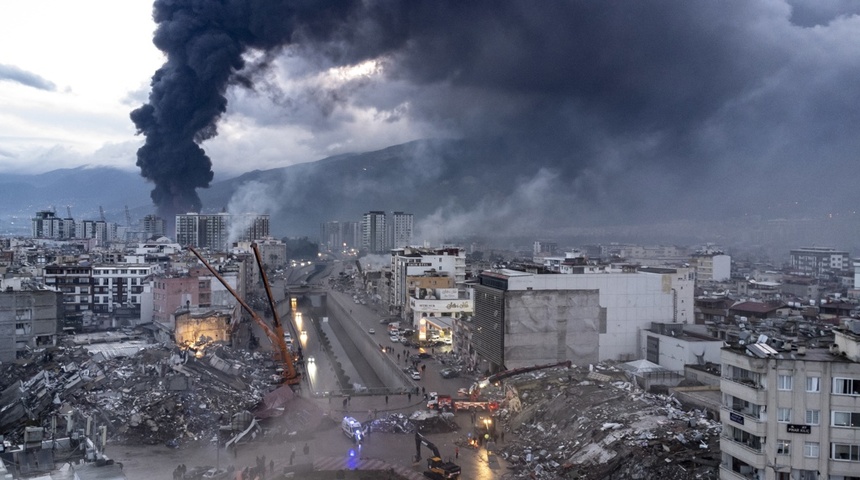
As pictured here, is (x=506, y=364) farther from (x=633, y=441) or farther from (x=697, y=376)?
A: (x=633, y=441)

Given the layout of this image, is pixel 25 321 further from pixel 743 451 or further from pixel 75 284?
pixel 743 451

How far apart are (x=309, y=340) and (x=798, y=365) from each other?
45.5 metres

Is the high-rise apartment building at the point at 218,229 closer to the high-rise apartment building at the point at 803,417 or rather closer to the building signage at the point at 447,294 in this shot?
the building signage at the point at 447,294

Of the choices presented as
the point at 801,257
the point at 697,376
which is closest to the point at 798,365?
the point at 697,376

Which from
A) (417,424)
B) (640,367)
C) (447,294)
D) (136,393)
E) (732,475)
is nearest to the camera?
(732,475)

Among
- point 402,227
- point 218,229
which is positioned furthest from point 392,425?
point 402,227

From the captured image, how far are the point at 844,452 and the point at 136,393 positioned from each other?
933 inches

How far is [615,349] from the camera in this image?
3609 centimetres

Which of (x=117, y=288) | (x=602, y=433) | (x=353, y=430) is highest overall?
(x=117, y=288)

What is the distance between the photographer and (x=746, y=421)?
578 inches

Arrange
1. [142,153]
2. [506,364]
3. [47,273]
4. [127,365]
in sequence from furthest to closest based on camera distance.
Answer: [142,153] < [47,273] < [506,364] < [127,365]

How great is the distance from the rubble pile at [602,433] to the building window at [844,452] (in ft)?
9.40

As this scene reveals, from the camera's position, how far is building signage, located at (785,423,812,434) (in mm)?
14180

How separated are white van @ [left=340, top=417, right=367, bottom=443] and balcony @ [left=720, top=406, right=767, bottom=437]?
12390mm
